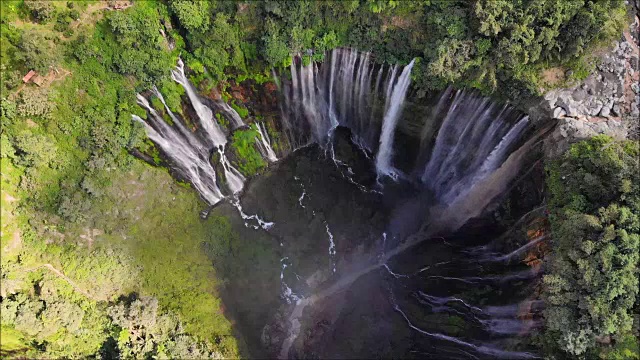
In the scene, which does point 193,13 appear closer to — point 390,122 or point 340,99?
point 340,99

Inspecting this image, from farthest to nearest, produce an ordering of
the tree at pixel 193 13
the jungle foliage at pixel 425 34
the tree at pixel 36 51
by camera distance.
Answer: the tree at pixel 193 13 → the tree at pixel 36 51 → the jungle foliage at pixel 425 34

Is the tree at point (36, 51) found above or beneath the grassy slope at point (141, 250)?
above

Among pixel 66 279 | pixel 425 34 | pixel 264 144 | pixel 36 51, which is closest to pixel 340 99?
pixel 264 144

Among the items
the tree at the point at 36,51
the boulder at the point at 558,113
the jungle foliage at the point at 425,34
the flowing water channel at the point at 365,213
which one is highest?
the tree at the point at 36,51

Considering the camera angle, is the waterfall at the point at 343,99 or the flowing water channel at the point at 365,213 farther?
the waterfall at the point at 343,99

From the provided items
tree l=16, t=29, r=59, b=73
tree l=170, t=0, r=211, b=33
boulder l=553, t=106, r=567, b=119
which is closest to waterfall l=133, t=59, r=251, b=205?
tree l=170, t=0, r=211, b=33

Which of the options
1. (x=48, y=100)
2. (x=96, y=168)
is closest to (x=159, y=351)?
(x=96, y=168)

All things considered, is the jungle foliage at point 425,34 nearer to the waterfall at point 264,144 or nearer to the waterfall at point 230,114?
the waterfall at point 230,114

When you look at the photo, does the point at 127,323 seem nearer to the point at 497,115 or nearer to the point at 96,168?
the point at 96,168

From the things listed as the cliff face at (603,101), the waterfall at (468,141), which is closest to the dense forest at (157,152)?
the cliff face at (603,101)
